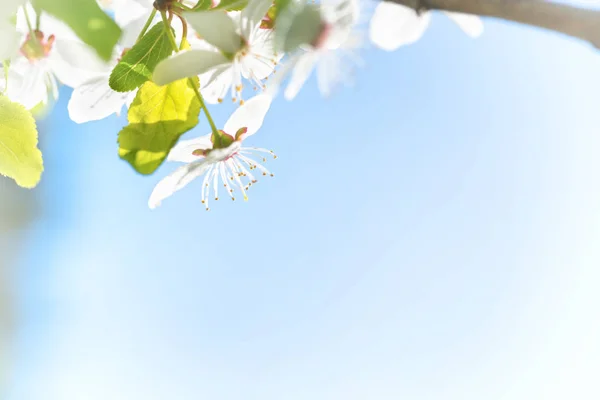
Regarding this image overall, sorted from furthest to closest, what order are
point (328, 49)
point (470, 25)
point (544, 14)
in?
point (470, 25) → point (328, 49) → point (544, 14)

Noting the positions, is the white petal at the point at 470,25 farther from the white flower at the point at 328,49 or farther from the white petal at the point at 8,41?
the white petal at the point at 8,41

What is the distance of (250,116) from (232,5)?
11 centimetres

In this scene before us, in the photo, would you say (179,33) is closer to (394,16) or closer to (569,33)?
(394,16)

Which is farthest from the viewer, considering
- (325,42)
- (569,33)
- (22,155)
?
(22,155)

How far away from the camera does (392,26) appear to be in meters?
0.40

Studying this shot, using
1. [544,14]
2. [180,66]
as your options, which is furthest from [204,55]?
[544,14]

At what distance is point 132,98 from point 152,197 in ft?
0.24

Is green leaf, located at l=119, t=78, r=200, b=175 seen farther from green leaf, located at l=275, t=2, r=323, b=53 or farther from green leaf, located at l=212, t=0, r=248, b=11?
green leaf, located at l=275, t=2, r=323, b=53

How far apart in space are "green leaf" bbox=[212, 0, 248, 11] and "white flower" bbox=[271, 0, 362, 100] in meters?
0.08

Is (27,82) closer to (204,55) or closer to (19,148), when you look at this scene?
(19,148)

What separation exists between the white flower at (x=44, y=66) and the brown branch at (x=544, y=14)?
0.30 metres

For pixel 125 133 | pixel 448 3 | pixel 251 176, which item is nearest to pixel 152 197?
pixel 125 133

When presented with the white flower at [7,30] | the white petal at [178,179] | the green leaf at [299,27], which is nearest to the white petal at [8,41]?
the white flower at [7,30]

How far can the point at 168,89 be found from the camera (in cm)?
48
